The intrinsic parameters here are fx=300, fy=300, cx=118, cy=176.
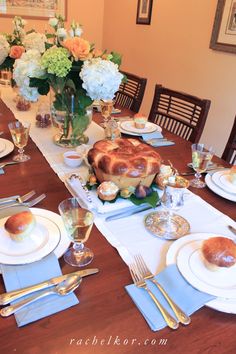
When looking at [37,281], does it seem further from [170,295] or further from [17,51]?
[17,51]

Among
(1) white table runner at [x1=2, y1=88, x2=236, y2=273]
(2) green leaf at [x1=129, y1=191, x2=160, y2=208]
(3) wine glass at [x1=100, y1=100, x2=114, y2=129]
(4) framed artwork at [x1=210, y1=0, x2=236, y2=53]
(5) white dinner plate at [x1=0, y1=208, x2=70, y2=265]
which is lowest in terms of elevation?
(1) white table runner at [x1=2, y1=88, x2=236, y2=273]

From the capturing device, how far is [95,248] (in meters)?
0.78

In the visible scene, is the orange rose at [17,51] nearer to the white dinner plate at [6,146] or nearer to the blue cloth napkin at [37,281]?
the white dinner plate at [6,146]

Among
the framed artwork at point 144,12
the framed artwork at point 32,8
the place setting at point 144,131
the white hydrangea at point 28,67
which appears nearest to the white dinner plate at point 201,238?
the place setting at point 144,131

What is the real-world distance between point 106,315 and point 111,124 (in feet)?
3.37

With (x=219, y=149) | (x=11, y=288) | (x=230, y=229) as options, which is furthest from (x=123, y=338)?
(x=219, y=149)

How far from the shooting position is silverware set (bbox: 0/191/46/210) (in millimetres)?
914

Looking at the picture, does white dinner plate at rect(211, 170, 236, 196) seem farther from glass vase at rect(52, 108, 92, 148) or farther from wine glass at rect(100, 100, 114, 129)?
wine glass at rect(100, 100, 114, 129)

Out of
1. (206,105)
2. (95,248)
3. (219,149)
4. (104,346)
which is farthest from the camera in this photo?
(219,149)

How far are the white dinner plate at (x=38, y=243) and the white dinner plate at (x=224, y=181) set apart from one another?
1.98ft

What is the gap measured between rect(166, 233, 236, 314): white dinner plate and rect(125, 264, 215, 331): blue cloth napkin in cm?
1

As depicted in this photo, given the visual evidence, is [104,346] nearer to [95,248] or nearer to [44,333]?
[44,333]

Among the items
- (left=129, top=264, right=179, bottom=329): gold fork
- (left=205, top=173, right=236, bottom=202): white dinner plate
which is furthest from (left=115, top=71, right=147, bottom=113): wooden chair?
(left=129, top=264, right=179, bottom=329): gold fork

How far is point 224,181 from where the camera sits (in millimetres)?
1120
